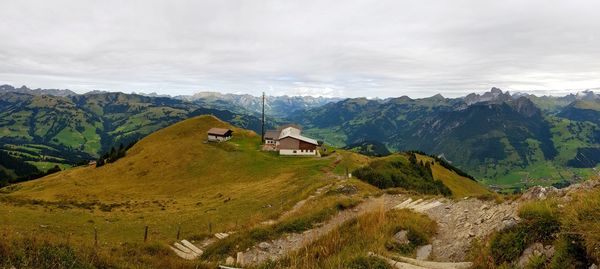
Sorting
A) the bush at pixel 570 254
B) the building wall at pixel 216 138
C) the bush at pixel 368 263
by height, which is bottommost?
the building wall at pixel 216 138

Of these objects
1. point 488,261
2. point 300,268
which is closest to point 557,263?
point 488,261

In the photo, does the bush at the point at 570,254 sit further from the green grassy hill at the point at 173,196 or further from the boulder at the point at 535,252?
the green grassy hill at the point at 173,196

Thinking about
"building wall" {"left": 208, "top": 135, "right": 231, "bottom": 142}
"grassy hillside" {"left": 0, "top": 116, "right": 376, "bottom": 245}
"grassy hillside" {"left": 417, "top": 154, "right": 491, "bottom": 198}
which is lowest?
"grassy hillside" {"left": 417, "top": 154, "right": 491, "bottom": 198}

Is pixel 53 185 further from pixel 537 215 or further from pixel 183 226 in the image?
pixel 537 215

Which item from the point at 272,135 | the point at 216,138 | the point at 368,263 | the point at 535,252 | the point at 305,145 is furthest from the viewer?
the point at 216,138

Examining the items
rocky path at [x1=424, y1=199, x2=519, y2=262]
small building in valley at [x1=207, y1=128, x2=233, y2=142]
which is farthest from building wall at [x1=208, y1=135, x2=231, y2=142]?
rocky path at [x1=424, y1=199, x2=519, y2=262]

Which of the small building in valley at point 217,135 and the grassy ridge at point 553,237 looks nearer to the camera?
the grassy ridge at point 553,237

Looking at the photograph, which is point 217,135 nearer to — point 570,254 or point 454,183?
point 454,183

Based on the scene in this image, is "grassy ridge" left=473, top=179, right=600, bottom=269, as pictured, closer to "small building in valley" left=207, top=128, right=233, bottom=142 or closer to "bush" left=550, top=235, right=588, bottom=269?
"bush" left=550, top=235, right=588, bottom=269

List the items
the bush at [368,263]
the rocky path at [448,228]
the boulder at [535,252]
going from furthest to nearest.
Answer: the rocky path at [448,228]
the bush at [368,263]
the boulder at [535,252]

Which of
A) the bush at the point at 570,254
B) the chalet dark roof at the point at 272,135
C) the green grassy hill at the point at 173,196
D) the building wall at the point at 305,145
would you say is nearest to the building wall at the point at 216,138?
the green grassy hill at the point at 173,196

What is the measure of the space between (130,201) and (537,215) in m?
62.1

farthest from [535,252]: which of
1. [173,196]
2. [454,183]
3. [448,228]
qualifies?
[454,183]

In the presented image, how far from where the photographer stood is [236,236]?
18.8m
